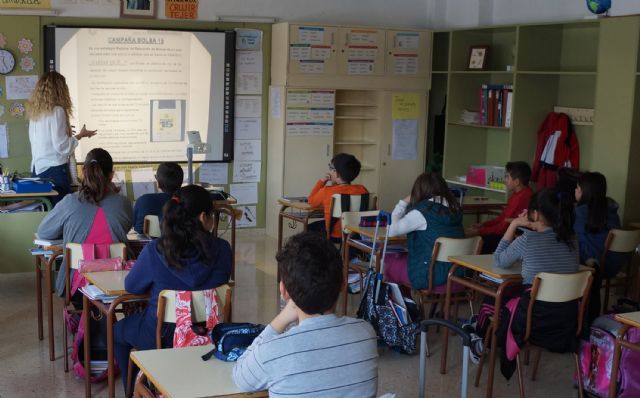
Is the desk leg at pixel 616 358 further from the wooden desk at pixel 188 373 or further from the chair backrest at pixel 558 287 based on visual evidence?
the wooden desk at pixel 188 373

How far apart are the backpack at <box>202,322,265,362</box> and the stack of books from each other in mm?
5581

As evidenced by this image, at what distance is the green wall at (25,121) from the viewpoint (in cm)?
609

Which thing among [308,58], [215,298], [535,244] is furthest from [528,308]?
[308,58]

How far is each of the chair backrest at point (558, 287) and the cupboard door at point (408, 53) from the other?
4.77 meters

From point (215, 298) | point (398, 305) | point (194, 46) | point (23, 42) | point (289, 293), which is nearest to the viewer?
point (289, 293)

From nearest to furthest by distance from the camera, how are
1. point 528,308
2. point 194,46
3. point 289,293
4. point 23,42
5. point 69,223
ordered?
1. point 289,293
2. point 528,308
3. point 69,223
4. point 23,42
5. point 194,46

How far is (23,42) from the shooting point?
731cm

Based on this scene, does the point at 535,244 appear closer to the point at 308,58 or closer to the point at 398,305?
the point at 398,305

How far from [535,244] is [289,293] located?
2.21 meters

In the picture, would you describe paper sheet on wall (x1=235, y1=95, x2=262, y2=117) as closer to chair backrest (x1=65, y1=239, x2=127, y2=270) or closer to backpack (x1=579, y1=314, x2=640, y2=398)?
chair backrest (x1=65, y1=239, x2=127, y2=270)

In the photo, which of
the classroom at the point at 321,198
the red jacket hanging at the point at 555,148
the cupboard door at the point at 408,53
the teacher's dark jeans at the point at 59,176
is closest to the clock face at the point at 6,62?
the classroom at the point at 321,198

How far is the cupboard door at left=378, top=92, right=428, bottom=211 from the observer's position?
8.66 meters

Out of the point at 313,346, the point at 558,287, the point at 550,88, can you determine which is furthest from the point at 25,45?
the point at 313,346

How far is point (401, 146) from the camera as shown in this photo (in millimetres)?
8773
